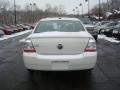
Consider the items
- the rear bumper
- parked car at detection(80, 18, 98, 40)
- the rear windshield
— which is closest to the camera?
the rear bumper

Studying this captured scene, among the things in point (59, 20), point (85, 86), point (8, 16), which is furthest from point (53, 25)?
point (8, 16)

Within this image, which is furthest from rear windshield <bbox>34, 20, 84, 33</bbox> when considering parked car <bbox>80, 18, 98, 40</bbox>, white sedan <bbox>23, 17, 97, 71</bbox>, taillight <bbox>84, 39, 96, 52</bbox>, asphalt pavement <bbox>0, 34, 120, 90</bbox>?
parked car <bbox>80, 18, 98, 40</bbox>

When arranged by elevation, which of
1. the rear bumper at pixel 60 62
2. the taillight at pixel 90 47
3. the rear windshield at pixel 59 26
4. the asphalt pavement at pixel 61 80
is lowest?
the asphalt pavement at pixel 61 80

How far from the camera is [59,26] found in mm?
7125

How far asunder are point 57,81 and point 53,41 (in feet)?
3.59

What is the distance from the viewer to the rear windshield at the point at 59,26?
7023mm

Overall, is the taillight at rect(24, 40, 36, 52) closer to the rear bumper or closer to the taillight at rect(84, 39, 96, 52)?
the rear bumper

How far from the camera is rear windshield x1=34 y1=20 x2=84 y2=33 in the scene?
7023 mm

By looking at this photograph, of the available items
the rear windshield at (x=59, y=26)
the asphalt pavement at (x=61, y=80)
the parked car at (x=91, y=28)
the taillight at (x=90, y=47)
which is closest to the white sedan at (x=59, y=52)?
the taillight at (x=90, y=47)

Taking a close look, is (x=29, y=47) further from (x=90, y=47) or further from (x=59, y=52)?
(x=90, y=47)

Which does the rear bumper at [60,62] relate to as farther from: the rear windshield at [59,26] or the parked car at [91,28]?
the parked car at [91,28]

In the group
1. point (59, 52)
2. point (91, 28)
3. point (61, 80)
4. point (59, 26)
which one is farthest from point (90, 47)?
point (91, 28)

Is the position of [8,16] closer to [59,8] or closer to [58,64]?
[59,8]

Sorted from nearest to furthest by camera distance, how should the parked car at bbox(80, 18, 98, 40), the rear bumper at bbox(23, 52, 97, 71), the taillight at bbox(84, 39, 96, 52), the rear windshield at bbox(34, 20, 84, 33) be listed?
1. the rear bumper at bbox(23, 52, 97, 71)
2. the taillight at bbox(84, 39, 96, 52)
3. the rear windshield at bbox(34, 20, 84, 33)
4. the parked car at bbox(80, 18, 98, 40)
